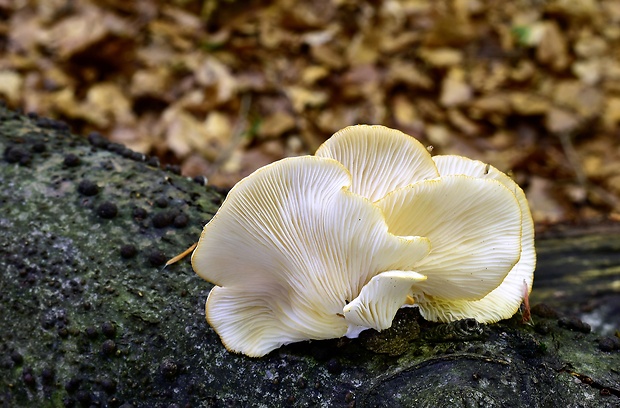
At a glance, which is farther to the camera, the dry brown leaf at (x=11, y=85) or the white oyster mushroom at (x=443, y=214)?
the dry brown leaf at (x=11, y=85)

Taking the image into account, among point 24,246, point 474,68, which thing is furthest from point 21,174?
point 474,68

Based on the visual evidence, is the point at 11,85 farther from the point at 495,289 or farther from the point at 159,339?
the point at 495,289

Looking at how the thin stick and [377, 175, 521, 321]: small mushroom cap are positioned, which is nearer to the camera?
[377, 175, 521, 321]: small mushroom cap

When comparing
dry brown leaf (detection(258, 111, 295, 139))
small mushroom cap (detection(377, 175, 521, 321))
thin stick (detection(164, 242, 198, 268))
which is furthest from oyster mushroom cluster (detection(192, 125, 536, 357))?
dry brown leaf (detection(258, 111, 295, 139))

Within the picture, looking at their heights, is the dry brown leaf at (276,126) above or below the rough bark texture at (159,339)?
below

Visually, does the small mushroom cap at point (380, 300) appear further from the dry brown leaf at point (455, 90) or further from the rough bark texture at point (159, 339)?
the dry brown leaf at point (455, 90)

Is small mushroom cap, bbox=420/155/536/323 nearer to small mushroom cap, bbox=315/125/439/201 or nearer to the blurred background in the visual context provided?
small mushroom cap, bbox=315/125/439/201

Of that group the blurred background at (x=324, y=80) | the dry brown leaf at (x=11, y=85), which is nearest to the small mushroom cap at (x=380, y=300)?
the blurred background at (x=324, y=80)
